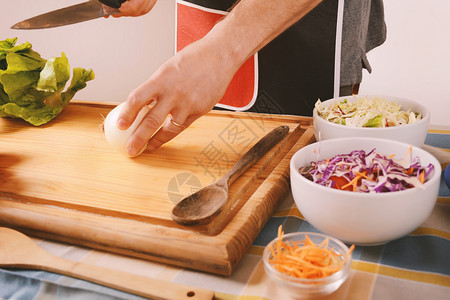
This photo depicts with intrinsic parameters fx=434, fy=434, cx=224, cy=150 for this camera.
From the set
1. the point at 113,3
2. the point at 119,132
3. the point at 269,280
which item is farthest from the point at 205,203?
the point at 113,3

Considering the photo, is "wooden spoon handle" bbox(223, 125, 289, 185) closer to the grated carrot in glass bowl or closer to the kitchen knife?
the grated carrot in glass bowl

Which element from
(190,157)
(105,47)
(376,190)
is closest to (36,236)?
(190,157)

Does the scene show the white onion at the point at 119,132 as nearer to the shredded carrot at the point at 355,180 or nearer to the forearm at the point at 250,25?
the forearm at the point at 250,25

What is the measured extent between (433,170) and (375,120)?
0.93 ft

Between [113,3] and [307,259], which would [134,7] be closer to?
[113,3]

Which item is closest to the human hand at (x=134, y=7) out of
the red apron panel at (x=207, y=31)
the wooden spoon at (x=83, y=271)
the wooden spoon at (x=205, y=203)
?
the red apron panel at (x=207, y=31)

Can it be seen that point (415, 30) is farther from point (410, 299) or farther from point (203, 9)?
point (410, 299)

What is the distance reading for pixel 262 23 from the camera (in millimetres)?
1190

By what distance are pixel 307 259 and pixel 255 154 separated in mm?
442

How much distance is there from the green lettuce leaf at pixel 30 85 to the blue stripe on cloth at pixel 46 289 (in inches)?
32.9

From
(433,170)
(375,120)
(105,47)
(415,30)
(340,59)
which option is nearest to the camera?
(433,170)

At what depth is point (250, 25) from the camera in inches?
46.4

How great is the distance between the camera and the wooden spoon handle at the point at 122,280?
0.69 metres

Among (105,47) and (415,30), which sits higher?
(415,30)
